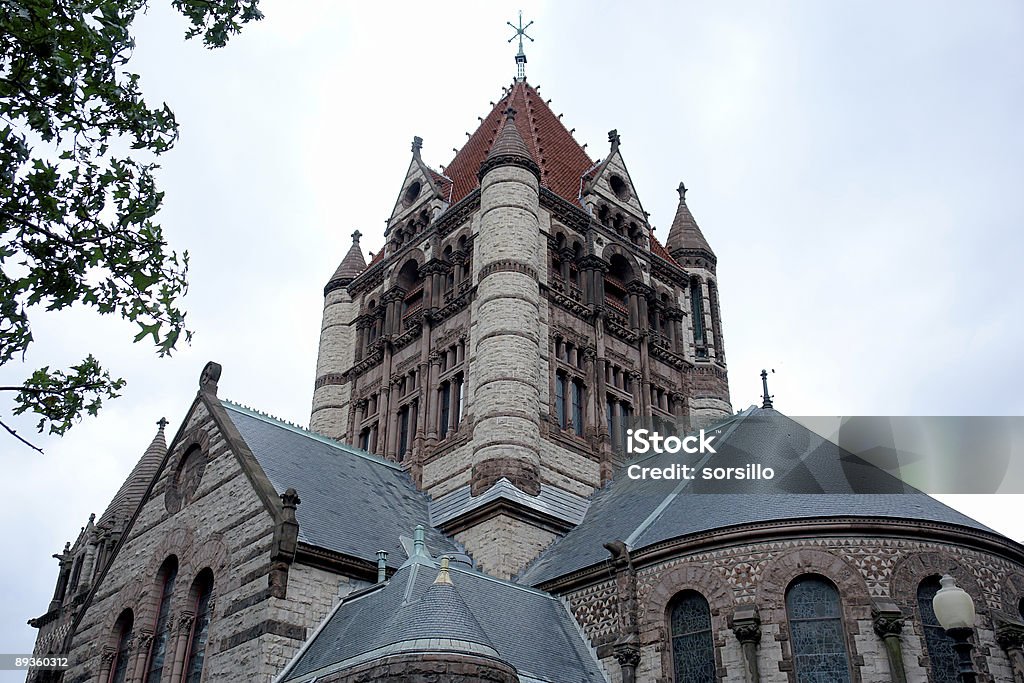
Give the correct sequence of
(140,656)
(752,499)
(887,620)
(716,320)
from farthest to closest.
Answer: (716,320) → (140,656) → (752,499) → (887,620)

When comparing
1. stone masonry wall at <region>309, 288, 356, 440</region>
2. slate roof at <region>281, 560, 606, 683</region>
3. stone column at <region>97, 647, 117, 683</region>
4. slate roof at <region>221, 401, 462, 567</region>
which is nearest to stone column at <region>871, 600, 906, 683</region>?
slate roof at <region>281, 560, 606, 683</region>

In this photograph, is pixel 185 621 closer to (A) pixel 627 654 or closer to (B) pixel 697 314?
(A) pixel 627 654

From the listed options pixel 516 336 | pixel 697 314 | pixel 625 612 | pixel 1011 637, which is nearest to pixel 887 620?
pixel 1011 637

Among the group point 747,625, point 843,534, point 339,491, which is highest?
point 339,491

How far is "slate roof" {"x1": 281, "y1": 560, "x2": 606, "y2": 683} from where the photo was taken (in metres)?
15.5

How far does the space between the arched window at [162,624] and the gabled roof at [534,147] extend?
16940 mm

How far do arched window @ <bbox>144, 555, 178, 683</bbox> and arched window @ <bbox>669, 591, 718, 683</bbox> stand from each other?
10.5m

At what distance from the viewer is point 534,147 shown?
35.7 m

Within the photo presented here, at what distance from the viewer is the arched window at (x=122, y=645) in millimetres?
22125

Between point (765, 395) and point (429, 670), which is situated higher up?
point (765, 395)

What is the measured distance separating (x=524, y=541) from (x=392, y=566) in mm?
4559

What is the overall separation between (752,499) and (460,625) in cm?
739

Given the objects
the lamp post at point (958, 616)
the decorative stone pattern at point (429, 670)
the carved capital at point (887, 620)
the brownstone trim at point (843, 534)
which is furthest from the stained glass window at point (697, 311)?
the lamp post at point (958, 616)

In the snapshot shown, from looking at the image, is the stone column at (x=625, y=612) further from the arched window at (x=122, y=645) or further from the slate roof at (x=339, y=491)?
the arched window at (x=122, y=645)
